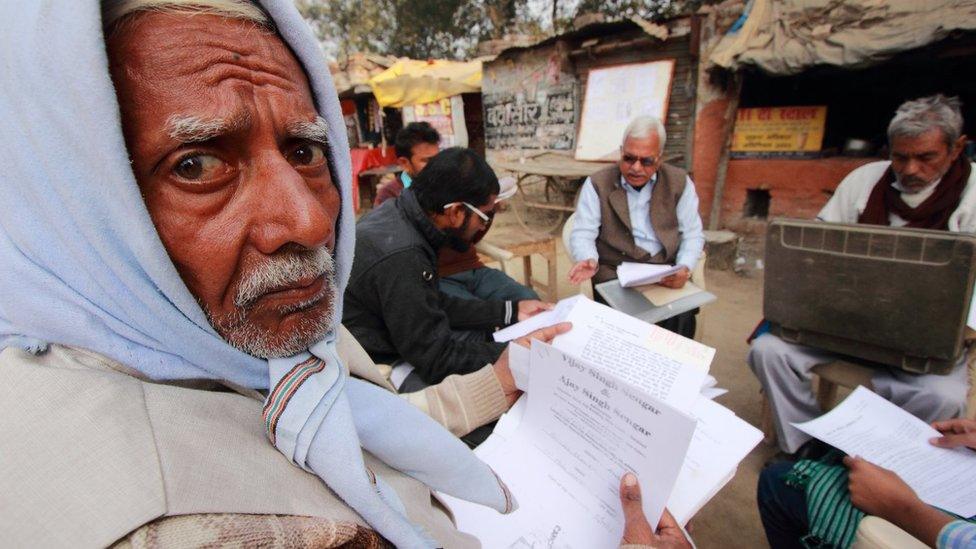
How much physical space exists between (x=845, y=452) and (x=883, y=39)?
4.16 m

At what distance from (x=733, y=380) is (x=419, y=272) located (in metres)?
2.73

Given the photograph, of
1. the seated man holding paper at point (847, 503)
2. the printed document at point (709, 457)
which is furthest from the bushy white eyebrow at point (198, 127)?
the seated man holding paper at point (847, 503)

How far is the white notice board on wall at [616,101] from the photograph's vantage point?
5891 mm

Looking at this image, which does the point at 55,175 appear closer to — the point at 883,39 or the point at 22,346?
the point at 22,346

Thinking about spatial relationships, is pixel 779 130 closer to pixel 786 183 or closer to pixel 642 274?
pixel 786 183

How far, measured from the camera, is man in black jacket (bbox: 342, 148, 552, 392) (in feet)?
5.56

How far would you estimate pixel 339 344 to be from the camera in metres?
0.99

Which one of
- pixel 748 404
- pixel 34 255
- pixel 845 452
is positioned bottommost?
pixel 748 404

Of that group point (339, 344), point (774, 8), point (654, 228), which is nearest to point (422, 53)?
point (774, 8)

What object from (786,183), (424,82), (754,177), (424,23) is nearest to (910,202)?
(786,183)

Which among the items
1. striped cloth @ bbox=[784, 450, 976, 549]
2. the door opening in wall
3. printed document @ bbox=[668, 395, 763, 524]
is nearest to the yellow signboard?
the door opening in wall

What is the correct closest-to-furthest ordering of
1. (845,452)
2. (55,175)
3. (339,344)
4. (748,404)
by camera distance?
(55,175)
(339,344)
(845,452)
(748,404)

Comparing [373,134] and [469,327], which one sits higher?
[373,134]

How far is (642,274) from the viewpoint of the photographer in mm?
2480
